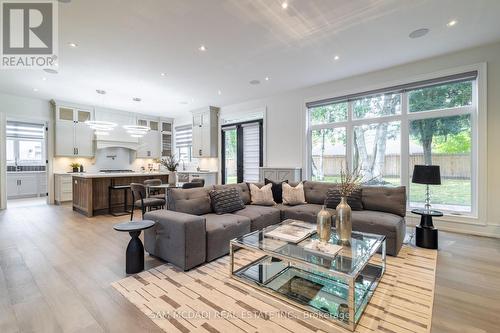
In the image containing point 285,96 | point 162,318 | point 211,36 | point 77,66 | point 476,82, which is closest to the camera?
point 162,318

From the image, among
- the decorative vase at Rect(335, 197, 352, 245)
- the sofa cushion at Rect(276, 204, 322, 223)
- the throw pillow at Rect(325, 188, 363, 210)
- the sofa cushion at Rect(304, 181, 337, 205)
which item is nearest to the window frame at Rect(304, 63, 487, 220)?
the throw pillow at Rect(325, 188, 363, 210)

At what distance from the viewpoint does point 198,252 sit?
269 centimetres

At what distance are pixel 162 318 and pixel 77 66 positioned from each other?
16.0ft

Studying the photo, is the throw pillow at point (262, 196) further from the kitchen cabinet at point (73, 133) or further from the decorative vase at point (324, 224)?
the kitchen cabinet at point (73, 133)

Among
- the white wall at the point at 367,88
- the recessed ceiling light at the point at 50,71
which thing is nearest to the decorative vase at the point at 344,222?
the white wall at the point at 367,88

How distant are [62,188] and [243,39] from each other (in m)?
6.85

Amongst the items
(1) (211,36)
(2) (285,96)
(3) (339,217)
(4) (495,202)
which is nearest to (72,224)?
(1) (211,36)

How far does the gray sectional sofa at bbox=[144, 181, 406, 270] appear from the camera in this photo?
2650 millimetres

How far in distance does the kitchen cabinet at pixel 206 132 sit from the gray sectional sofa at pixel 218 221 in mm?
3899

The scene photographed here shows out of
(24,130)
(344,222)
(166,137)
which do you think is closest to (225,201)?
(344,222)

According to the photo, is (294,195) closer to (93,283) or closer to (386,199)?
(386,199)

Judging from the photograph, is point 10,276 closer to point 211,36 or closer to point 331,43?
point 211,36

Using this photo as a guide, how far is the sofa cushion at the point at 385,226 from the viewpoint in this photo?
2.96 metres

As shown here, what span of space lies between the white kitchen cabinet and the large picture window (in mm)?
7224
